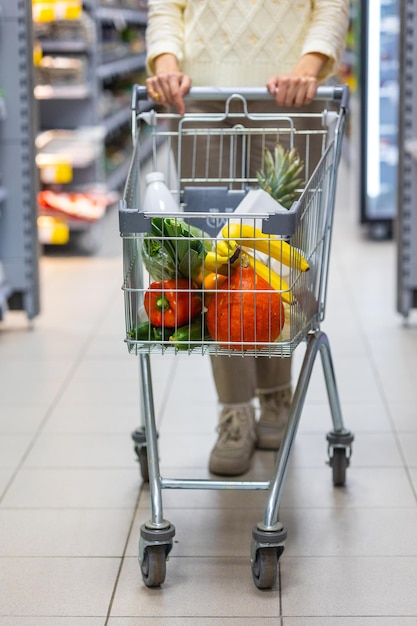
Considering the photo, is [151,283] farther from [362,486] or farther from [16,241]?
[16,241]

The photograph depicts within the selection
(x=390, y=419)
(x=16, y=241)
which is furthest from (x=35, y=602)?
(x=16, y=241)

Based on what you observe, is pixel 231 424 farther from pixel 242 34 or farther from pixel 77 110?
pixel 77 110

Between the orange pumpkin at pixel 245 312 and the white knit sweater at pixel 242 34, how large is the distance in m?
0.78

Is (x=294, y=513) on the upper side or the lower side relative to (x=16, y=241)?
lower

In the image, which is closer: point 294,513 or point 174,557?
point 174,557

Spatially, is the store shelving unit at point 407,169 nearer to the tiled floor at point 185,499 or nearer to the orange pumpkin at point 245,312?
the tiled floor at point 185,499

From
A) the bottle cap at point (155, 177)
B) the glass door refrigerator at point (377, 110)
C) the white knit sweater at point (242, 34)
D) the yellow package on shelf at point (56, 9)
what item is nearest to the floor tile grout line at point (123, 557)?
the bottle cap at point (155, 177)

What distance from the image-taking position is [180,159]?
2.64 metres

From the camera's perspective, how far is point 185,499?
8.70ft

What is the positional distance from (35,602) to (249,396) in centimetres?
92

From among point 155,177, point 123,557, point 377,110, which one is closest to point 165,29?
point 155,177

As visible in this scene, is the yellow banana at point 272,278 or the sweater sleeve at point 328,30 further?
the sweater sleeve at point 328,30

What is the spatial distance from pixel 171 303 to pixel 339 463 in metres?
0.85

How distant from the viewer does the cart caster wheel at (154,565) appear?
2.14 meters
